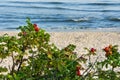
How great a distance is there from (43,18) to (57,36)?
7499 millimetres

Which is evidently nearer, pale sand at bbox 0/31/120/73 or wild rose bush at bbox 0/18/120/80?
wild rose bush at bbox 0/18/120/80

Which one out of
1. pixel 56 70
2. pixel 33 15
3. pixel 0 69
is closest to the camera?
pixel 56 70

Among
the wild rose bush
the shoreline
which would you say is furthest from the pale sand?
the wild rose bush

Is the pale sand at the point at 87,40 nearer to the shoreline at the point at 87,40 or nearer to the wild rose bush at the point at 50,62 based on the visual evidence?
the shoreline at the point at 87,40

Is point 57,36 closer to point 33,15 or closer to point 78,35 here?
point 78,35

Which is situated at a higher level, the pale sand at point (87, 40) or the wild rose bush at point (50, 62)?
the wild rose bush at point (50, 62)

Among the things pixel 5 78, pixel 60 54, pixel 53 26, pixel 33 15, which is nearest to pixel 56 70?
pixel 60 54

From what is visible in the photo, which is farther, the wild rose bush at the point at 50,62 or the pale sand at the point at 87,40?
the pale sand at the point at 87,40

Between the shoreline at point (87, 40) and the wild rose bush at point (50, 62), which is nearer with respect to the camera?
the wild rose bush at point (50, 62)

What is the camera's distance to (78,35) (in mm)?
13875

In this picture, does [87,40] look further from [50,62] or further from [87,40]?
[50,62]

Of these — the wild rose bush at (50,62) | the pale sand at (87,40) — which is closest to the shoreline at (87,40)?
the pale sand at (87,40)

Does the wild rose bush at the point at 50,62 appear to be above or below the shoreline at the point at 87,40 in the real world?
above

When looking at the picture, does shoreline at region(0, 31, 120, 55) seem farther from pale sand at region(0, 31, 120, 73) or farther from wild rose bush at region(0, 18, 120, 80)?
wild rose bush at region(0, 18, 120, 80)
